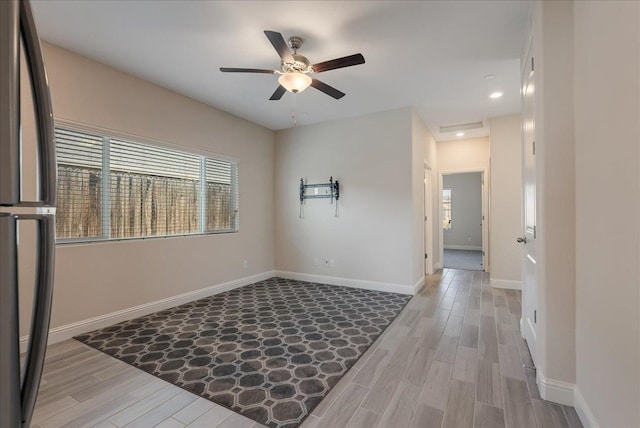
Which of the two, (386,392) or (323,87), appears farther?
(323,87)

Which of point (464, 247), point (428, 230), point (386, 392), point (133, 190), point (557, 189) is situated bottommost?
point (386, 392)

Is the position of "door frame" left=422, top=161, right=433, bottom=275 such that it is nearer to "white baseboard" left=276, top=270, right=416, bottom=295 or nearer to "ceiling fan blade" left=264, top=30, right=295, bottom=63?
"white baseboard" left=276, top=270, right=416, bottom=295

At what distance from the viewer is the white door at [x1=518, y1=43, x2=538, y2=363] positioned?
2.28 m

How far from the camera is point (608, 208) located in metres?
1.38

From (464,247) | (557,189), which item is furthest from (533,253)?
(464,247)

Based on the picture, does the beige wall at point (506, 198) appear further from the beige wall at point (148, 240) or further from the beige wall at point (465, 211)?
the beige wall at point (465, 211)

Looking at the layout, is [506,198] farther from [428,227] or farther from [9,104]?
[9,104]

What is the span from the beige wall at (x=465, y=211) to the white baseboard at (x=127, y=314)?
24.5 feet

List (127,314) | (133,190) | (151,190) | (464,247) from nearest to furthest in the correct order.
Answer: (127,314) < (133,190) < (151,190) < (464,247)

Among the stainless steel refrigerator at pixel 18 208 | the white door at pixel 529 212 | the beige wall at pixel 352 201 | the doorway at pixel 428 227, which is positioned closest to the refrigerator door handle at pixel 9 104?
the stainless steel refrigerator at pixel 18 208

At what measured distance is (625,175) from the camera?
1.23 m

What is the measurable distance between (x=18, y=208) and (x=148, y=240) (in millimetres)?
3215

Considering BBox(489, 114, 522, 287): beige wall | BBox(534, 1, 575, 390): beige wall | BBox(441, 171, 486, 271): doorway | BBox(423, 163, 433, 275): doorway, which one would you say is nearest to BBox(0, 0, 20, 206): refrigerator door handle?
BBox(534, 1, 575, 390): beige wall

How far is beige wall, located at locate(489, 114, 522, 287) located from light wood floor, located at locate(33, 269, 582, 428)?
2083 millimetres
